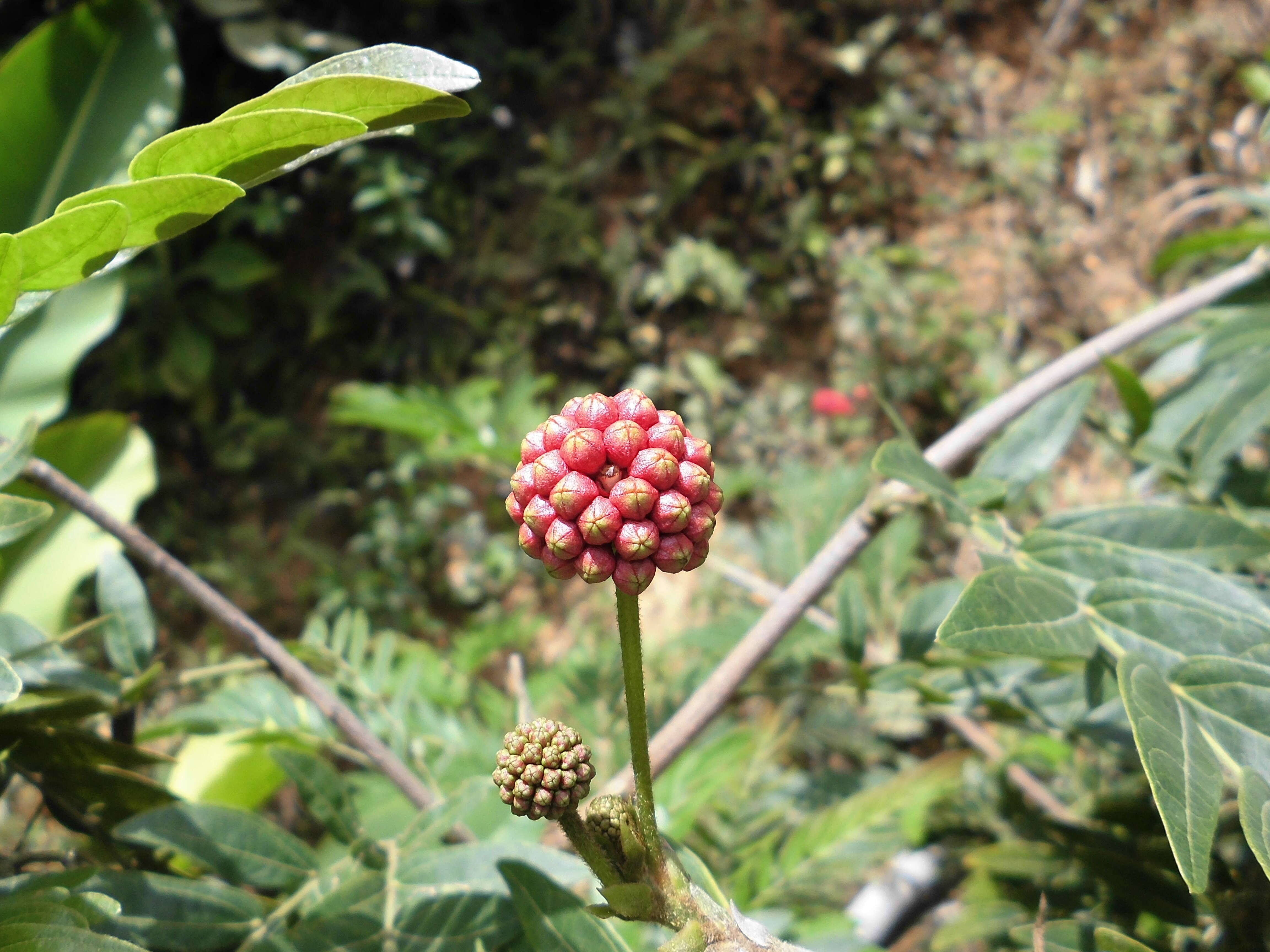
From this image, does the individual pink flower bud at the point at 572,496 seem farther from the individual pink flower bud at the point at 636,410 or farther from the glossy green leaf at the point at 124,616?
the glossy green leaf at the point at 124,616

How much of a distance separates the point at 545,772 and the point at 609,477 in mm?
227

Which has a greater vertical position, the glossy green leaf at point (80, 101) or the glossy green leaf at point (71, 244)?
the glossy green leaf at point (80, 101)

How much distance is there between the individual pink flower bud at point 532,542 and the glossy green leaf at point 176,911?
54 centimetres

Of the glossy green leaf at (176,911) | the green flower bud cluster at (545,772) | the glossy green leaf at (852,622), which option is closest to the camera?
the green flower bud cluster at (545,772)

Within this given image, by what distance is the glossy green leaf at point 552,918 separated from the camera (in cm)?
72

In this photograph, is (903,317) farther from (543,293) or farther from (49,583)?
(49,583)

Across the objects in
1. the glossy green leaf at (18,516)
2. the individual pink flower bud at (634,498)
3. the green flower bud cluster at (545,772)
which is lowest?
the green flower bud cluster at (545,772)

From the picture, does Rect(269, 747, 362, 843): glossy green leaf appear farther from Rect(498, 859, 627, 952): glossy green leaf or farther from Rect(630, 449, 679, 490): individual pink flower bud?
Rect(630, 449, 679, 490): individual pink flower bud

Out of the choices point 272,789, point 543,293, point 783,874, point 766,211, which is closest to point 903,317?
point 766,211

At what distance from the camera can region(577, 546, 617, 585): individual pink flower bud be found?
0.61 meters

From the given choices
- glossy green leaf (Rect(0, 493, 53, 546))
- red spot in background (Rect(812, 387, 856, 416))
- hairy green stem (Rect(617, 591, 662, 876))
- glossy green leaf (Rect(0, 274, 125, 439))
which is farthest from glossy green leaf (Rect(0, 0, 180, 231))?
red spot in background (Rect(812, 387, 856, 416))

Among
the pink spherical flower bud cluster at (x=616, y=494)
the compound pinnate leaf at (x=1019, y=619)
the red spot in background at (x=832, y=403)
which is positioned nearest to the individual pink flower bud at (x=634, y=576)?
the pink spherical flower bud cluster at (x=616, y=494)

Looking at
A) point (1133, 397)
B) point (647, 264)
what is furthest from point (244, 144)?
point (647, 264)

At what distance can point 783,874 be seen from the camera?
1392 mm
